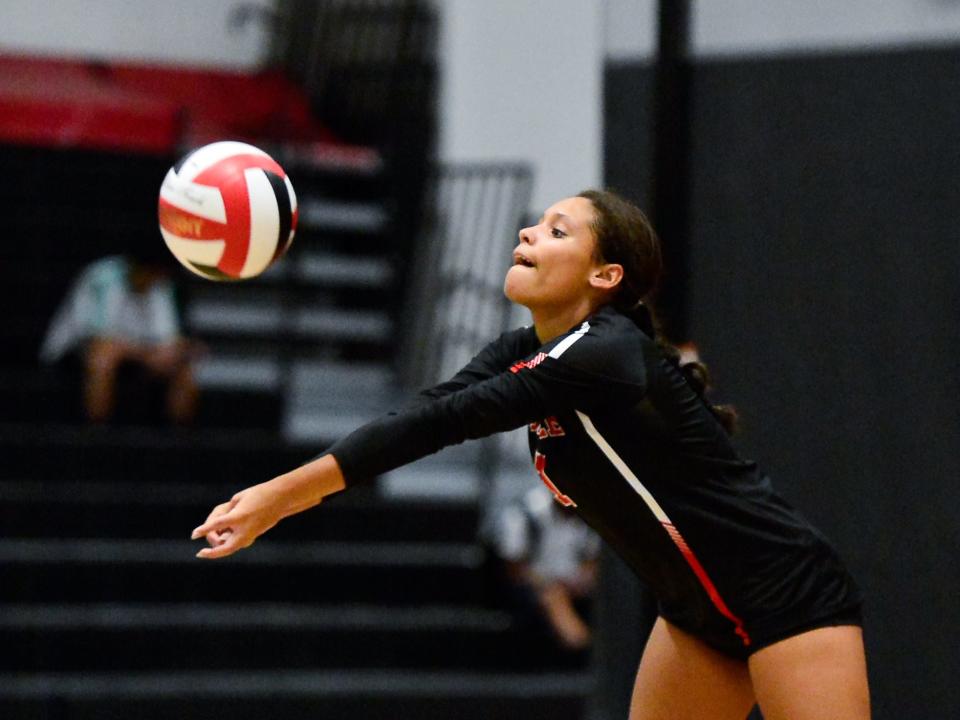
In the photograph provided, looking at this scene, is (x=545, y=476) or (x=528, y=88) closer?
(x=545, y=476)

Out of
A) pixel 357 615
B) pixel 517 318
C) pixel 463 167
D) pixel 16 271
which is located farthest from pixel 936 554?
pixel 16 271

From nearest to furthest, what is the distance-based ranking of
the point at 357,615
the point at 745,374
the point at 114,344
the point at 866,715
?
the point at 866,715
the point at 745,374
the point at 357,615
the point at 114,344

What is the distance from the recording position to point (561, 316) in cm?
351

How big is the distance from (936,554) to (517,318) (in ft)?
14.3

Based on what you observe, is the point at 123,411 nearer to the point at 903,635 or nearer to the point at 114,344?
the point at 114,344

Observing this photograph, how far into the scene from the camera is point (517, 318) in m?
8.95

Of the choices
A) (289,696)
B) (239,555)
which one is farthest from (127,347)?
(289,696)

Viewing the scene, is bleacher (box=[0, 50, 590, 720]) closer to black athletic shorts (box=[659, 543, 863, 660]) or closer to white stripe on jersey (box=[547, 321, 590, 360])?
black athletic shorts (box=[659, 543, 863, 660])

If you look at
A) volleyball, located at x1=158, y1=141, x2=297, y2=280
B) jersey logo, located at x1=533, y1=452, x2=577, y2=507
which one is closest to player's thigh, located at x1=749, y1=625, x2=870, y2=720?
jersey logo, located at x1=533, y1=452, x2=577, y2=507

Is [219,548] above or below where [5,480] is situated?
above

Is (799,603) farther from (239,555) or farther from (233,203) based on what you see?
(239,555)

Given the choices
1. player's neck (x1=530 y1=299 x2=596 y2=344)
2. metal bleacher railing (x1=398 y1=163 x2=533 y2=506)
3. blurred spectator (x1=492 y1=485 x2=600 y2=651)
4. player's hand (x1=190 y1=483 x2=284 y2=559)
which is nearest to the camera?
player's hand (x1=190 y1=483 x2=284 y2=559)

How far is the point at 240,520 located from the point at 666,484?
941 mm

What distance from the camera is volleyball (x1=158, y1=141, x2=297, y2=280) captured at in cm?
359
